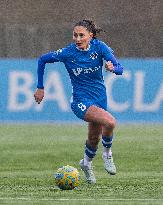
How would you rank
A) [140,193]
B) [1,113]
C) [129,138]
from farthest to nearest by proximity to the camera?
[1,113], [129,138], [140,193]

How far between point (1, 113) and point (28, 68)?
1.41m

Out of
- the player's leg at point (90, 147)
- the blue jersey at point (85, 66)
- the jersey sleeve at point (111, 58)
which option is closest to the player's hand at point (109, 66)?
the jersey sleeve at point (111, 58)

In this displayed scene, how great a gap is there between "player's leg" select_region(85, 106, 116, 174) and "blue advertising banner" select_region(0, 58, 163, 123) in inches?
532

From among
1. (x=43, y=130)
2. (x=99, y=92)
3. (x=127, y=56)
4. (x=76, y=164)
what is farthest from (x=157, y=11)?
(x=99, y=92)

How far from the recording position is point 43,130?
2331cm

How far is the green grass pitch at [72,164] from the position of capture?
1028 centimetres

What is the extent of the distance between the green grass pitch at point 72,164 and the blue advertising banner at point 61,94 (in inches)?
35.5

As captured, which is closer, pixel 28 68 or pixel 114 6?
pixel 28 68

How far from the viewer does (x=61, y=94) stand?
26.1 metres

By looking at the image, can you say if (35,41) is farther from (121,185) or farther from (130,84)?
(121,185)

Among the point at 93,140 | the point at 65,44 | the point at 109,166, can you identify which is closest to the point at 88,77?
the point at 93,140

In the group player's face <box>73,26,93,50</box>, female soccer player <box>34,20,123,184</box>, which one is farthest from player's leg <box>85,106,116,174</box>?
player's face <box>73,26,93,50</box>

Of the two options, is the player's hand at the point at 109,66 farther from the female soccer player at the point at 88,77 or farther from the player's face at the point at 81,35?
the player's face at the point at 81,35

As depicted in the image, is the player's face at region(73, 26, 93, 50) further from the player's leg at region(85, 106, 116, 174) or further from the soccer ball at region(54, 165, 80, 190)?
the soccer ball at region(54, 165, 80, 190)
